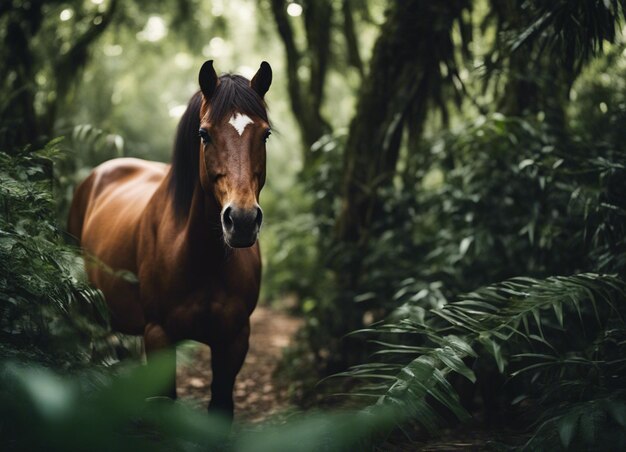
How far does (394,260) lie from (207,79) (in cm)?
239

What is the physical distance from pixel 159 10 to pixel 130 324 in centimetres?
662

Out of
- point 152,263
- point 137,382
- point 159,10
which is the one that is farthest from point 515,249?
point 159,10

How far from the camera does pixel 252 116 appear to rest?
250 cm

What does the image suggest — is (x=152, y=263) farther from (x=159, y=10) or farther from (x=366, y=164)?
(x=159, y=10)

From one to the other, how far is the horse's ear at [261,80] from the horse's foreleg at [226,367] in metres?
1.32

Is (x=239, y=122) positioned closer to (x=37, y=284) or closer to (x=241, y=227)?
(x=241, y=227)

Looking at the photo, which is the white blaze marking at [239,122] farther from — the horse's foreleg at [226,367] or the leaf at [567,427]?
the leaf at [567,427]

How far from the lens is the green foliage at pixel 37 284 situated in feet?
6.34

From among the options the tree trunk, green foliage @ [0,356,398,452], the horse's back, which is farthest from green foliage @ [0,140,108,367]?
the tree trunk

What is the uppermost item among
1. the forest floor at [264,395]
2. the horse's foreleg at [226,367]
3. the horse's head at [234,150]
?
the horse's head at [234,150]

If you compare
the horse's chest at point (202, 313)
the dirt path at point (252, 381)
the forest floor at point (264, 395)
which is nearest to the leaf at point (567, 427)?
the forest floor at point (264, 395)

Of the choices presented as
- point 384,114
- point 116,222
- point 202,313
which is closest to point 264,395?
point 116,222

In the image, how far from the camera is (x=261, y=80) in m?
2.72

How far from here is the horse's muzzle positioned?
222 centimetres
